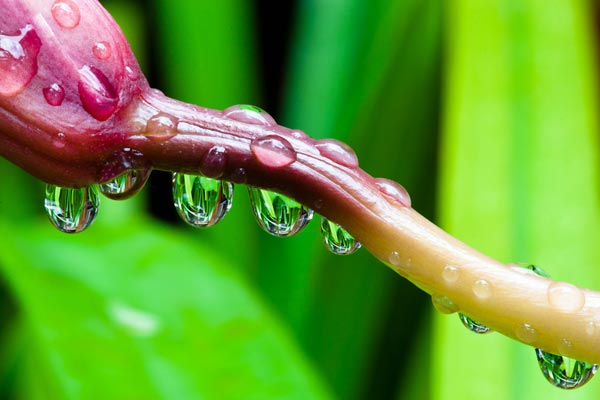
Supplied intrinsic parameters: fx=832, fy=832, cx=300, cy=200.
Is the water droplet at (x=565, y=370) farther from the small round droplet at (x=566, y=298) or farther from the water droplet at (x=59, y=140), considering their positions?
the water droplet at (x=59, y=140)

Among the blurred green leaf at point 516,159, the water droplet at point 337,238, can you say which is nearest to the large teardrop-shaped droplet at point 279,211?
the water droplet at point 337,238

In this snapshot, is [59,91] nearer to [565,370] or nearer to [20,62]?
[20,62]

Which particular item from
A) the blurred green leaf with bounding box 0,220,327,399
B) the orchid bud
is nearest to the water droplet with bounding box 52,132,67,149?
the orchid bud

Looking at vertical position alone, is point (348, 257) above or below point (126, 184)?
below

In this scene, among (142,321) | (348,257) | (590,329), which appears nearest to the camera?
(590,329)

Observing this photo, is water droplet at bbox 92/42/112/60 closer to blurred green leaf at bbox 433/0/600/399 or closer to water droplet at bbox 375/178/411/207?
water droplet at bbox 375/178/411/207

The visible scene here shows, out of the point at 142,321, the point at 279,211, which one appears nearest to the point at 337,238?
the point at 279,211

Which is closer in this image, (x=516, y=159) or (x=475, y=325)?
(x=475, y=325)
